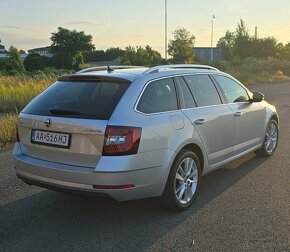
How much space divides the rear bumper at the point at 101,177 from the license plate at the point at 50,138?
199 millimetres

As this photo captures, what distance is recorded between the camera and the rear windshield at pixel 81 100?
444 centimetres

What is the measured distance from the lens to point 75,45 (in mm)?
115250

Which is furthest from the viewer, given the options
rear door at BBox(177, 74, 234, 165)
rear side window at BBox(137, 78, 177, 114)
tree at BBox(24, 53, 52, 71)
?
tree at BBox(24, 53, 52, 71)

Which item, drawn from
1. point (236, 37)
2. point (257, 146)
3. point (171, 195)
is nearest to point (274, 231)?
point (171, 195)

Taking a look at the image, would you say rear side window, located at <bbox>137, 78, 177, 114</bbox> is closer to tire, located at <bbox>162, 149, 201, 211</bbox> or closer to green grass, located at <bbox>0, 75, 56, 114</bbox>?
tire, located at <bbox>162, 149, 201, 211</bbox>

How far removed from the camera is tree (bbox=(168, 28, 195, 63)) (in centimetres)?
7631

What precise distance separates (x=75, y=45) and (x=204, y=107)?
11331 centimetres

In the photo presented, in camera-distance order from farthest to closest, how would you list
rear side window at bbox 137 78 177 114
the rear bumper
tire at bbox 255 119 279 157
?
tire at bbox 255 119 279 157
rear side window at bbox 137 78 177 114
the rear bumper

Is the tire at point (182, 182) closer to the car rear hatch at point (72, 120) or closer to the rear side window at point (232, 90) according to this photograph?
the car rear hatch at point (72, 120)

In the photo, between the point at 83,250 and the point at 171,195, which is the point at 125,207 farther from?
the point at 83,250

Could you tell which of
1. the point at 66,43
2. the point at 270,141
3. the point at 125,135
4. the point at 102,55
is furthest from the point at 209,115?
the point at 102,55

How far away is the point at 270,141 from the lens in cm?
747

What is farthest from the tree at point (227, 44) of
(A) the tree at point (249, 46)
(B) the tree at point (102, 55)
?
(B) the tree at point (102, 55)

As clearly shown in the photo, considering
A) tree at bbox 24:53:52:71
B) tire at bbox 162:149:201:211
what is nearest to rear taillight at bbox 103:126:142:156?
tire at bbox 162:149:201:211
